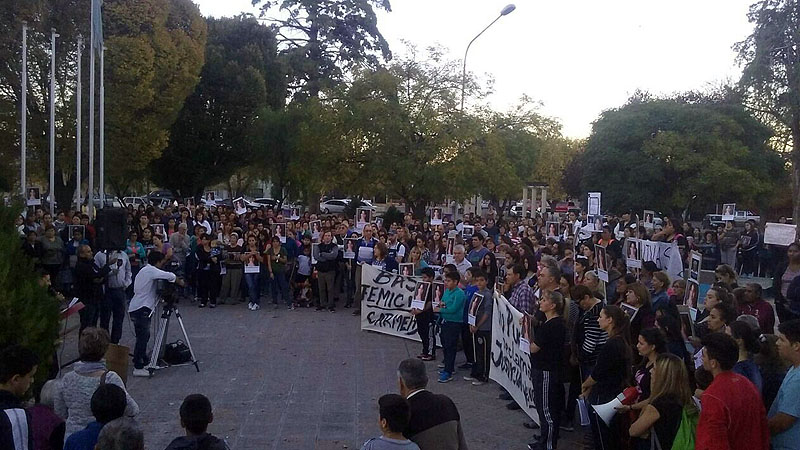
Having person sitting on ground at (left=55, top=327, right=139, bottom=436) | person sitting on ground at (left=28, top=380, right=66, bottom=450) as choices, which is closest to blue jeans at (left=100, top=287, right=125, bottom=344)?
Answer: person sitting on ground at (left=55, top=327, right=139, bottom=436)

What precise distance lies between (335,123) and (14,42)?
468 inches

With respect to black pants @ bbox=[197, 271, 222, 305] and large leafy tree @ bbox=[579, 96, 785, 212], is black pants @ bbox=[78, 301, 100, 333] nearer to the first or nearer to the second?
black pants @ bbox=[197, 271, 222, 305]

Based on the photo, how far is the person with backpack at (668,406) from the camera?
17.6ft

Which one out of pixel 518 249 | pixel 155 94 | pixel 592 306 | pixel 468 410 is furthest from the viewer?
pixel 155 94

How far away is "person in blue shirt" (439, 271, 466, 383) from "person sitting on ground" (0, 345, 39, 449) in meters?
6.67

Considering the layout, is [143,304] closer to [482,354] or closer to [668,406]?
[482,354]

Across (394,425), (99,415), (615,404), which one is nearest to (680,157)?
(615,404)

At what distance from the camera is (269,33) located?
141 ft

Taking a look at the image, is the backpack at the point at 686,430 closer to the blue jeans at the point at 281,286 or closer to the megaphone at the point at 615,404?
the megaphone at the point at 615,404

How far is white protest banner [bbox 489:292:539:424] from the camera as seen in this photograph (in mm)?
8602

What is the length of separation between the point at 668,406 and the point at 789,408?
2.60 ft

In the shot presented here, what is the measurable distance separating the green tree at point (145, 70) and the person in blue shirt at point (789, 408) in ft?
96.5

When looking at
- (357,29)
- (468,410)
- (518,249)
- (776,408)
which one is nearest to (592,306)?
(468,410)

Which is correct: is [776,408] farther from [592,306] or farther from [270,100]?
[270,100]
